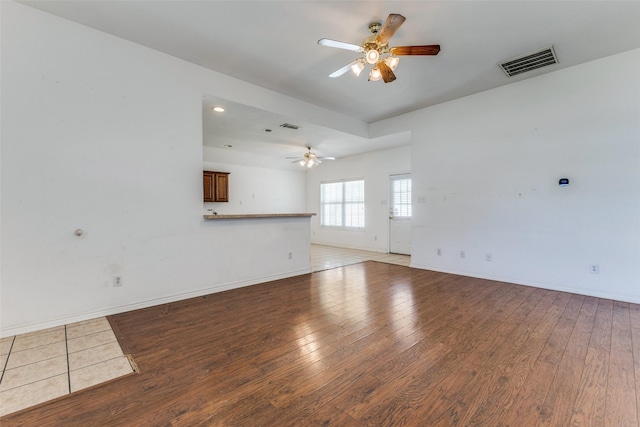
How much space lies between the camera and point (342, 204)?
315 inches

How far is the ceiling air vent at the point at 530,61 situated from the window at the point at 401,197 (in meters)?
3.06

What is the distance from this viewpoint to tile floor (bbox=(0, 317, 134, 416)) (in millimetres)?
1611

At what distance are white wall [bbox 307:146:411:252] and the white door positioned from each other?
0.13 m

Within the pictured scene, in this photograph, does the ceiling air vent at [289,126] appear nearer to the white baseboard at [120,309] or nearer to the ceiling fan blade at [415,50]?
the ceiling fan blade at [415,50]

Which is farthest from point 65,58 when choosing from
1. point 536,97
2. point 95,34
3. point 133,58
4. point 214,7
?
point 536,97

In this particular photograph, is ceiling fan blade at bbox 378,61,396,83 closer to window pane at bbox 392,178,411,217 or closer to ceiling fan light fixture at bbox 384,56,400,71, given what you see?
ceiling fan light fixture at bbox 384,56,400,71

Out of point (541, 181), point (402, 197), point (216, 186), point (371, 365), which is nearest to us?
point (371, 365)

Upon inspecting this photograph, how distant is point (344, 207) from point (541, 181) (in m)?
4.85

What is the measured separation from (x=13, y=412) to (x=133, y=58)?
126 inches

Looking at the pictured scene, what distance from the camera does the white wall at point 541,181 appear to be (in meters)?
3.20

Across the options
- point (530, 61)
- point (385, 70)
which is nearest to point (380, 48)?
point (385, 70)

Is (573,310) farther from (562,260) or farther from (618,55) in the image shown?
(618,55)

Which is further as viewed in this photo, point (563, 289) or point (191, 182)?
point (563, 289)

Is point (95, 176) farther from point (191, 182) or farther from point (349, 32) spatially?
point (349, 32)
